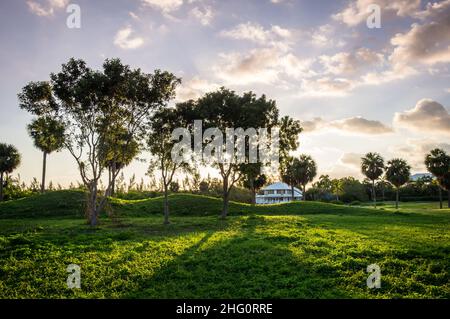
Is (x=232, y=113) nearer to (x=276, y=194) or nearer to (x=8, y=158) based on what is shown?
(x=8, y=158)

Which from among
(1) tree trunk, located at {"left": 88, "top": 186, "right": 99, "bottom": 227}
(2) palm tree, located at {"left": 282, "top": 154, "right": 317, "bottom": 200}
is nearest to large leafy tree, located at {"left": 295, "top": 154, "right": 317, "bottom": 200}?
(2) palm tree, located at {"left": 282, "top": 154, "right": 317, "bottom": 200}

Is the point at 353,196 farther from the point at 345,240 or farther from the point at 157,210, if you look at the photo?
the point at 345,240

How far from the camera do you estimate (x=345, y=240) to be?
20188 millimetres

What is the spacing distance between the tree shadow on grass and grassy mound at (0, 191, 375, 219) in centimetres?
3242

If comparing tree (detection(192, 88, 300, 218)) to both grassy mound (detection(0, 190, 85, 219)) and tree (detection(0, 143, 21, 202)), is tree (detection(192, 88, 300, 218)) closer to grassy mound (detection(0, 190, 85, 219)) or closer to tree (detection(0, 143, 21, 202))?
grassy mound (detection(0, 190, 85, 219))

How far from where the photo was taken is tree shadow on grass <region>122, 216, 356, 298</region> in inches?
419

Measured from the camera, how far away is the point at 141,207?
4947cm

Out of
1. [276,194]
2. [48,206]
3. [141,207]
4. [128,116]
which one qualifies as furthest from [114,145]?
[276,194]

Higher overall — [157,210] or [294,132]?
[294,132]

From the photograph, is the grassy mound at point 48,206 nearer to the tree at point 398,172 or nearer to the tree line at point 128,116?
the tree line at point 128,116

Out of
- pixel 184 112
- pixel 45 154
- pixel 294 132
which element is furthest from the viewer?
pixel 45 154
